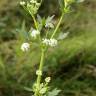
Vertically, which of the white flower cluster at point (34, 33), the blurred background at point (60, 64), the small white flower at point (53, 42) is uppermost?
the blurred background at point (60, 64)

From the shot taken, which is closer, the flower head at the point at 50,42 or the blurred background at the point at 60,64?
the flower head at the point at 50,42

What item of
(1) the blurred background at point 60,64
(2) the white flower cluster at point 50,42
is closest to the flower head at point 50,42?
(2) the white flower cluster at point 50,42

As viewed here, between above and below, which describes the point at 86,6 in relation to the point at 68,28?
above

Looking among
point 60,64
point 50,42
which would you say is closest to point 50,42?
point 50,42

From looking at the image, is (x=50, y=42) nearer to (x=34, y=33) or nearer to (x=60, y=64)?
Result: (x=34, y=33)

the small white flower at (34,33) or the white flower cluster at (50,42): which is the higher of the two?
the small white flower at (34,33)

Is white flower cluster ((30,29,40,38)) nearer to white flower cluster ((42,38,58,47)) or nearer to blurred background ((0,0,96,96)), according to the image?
white flower cluster ((42,38,58,47))

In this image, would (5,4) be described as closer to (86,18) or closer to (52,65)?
(86,18)

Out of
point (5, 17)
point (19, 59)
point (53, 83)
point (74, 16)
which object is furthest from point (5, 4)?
point (53, 83)

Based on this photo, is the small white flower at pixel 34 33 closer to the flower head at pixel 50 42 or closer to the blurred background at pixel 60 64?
the flower head at pixel 50 42

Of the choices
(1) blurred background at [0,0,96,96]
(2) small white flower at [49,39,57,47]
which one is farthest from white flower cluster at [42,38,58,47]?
(1) blurred background at [0,0,96,96]

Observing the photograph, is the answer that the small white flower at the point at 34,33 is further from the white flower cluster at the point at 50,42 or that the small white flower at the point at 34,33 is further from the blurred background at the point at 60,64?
the blurred background at the point at 60,64
